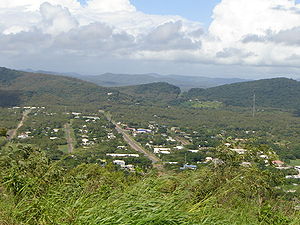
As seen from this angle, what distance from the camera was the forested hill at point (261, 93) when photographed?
104 metres

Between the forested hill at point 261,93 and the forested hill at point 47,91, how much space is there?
111 ft

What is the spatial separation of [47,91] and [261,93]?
67.4 metres

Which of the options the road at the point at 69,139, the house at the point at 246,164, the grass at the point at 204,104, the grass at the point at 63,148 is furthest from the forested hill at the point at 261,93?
the house at the point at 246,164

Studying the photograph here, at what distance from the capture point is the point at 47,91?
104062 mm

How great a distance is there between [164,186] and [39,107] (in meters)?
77.7

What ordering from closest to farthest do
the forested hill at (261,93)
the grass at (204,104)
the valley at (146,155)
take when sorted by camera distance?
the valley at (146,155) → the grass at (204,104) → the forested hill at (261,93)

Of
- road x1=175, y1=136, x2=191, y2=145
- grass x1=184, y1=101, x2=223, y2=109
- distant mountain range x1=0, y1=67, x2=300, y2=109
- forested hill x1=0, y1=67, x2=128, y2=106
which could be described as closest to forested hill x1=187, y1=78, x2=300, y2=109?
distant mountain range x1=0, y1=67, x2=300, y2=109

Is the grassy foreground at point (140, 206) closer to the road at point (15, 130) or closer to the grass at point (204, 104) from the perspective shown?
the road at point (15, 130)

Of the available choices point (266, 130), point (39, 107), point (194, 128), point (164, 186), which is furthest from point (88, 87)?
point (164, 186)

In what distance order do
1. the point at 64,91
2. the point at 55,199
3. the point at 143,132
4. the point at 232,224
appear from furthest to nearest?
the point at 64,91 → the point at 143,132 → the point at 55,199 → the point at 232,224

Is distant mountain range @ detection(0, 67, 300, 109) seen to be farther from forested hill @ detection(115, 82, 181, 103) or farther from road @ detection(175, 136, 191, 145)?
road @ detection(175, 136, 191, 145)

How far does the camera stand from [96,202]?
3.13 metres

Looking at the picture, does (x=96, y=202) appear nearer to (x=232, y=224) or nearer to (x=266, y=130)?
(x=232, y=224)

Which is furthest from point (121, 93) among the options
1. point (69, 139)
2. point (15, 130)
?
point (69, 139)
